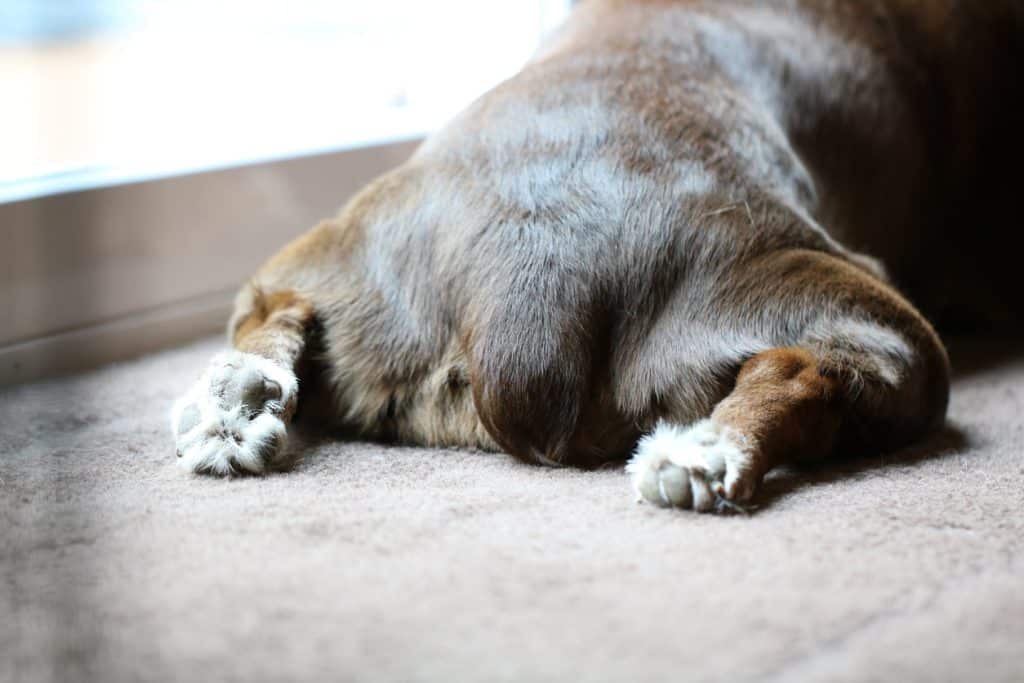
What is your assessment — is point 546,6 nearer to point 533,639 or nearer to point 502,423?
point 502,423

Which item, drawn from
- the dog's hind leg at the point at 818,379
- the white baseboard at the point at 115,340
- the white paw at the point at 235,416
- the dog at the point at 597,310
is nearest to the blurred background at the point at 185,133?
the white baseboard at the point at 115,340

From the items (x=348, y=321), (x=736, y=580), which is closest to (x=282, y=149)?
(x=348, y=321)

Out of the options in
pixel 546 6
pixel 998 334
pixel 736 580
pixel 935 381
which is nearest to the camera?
pixel 736 580

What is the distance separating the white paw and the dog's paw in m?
0.49

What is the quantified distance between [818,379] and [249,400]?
77 centimetres

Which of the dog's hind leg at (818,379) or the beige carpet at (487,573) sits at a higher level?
the dog's hind leg at (818,379)

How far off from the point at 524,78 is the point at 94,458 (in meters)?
0.87

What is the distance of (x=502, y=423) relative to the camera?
1.60 metres

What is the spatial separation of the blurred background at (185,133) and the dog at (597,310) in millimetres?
453

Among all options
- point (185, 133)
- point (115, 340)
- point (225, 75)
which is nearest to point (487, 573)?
point (115, 340)

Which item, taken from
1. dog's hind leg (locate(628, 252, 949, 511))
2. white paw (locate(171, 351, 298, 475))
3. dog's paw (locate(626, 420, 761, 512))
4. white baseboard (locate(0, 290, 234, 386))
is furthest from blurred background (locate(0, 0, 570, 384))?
dog's paw (locate(626, 420, 761, 512))

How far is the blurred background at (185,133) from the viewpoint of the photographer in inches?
84.3

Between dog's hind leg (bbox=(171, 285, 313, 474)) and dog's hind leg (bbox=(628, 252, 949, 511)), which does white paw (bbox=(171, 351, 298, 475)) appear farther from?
dog's hind leg (bbox=(628, 252, 949, 511))

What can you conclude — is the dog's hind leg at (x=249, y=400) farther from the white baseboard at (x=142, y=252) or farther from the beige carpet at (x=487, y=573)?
the white baseboard at (x=142, y=252)
